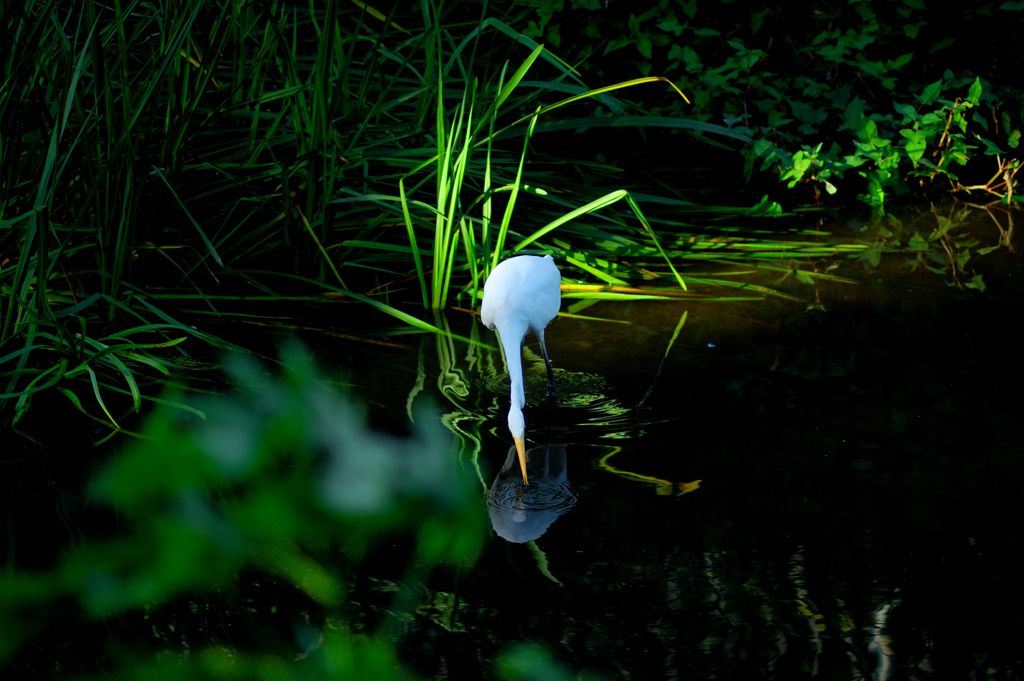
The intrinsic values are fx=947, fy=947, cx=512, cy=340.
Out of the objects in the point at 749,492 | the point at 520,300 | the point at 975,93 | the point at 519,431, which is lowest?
the point at 749,492

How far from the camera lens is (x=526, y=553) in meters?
1.99

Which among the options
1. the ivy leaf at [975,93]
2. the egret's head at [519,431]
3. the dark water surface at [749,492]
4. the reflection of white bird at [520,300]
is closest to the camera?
the dark water surface at [749,492]

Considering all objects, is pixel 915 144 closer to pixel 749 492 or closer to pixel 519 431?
pixel 749 492

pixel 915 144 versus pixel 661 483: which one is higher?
pixel 915 144

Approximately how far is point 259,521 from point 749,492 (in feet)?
3.68

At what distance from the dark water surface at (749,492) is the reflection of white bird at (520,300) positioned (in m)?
0.18

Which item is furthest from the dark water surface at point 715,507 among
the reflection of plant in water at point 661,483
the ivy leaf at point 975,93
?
the ivy leaf at point 975,93

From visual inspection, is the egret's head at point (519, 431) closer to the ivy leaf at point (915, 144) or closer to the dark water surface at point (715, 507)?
the dark water surface at point (715, 507)

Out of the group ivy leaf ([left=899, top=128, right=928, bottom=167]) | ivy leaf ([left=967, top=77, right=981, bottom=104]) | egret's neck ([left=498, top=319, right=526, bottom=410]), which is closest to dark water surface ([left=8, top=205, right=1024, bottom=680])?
egret's neck ([left=498, top=319, right=526, bottom=410])

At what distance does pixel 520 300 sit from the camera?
8.68 feet

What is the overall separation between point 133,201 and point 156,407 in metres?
0.60

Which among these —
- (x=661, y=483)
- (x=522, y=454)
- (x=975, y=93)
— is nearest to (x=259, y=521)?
(x=522, y=454)

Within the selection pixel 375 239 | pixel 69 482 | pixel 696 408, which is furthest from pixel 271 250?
pixel 696 408

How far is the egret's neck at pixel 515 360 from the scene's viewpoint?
228cm
